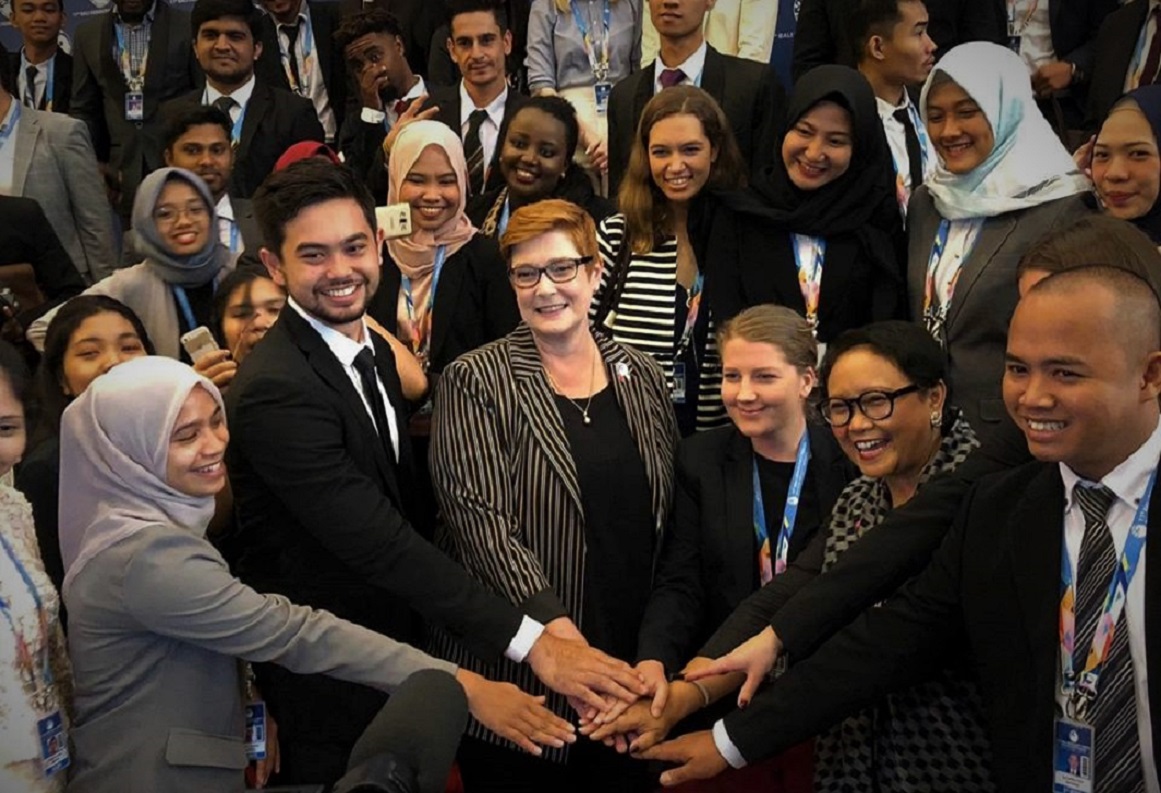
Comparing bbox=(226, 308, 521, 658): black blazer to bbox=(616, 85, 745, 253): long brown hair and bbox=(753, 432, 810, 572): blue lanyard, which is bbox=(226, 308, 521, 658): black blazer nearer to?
bbox=(753, 432, 810, 572): blue lanyard

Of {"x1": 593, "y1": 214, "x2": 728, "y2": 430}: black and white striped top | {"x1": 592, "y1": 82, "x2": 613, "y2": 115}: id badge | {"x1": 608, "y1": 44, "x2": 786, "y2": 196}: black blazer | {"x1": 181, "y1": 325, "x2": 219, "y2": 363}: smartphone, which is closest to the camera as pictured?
{"x1": 181, "y1": 325, "x2": 219, "y2": 363}: smartphone

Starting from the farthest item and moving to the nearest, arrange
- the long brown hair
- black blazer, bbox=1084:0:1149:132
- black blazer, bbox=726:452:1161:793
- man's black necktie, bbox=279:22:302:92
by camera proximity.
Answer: man's black necktie, bbox=279:22:302:92 < black blazer, bbox=1084:0:1149:132 < the long brown hair < black blazer, bbox=726:452:1161:793

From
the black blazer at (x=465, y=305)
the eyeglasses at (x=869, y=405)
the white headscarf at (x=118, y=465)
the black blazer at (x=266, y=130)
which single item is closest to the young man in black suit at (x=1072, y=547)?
the eyeglasses at (x=869, y=405)

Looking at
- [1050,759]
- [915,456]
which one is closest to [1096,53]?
[915,456]

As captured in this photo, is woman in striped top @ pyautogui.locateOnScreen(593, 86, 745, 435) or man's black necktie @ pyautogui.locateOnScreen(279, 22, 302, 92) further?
man's black necktie @ pyautogui.locateOnScreen(279, 22, 302, 92)

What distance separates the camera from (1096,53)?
5621 millimetres

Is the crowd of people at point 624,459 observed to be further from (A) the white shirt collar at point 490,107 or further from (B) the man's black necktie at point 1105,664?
(A) the white shirt collar at point 490,107

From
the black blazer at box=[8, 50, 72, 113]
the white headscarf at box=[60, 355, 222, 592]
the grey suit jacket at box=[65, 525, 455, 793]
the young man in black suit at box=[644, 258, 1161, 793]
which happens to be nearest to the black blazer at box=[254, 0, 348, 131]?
the black blazer at box=[8, 50, 72, 113]

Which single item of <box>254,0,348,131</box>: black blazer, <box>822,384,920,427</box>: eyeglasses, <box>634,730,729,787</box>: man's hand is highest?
<box>254,0,348,131</box>: black blazer

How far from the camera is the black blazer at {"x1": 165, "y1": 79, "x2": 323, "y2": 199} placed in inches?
233

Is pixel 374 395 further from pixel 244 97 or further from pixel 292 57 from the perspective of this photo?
pixel 292 57

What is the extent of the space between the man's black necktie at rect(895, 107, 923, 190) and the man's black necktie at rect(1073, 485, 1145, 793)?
278cm

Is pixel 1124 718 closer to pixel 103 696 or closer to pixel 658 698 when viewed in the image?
pixel 658 698

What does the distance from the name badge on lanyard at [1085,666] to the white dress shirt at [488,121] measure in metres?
3.65
